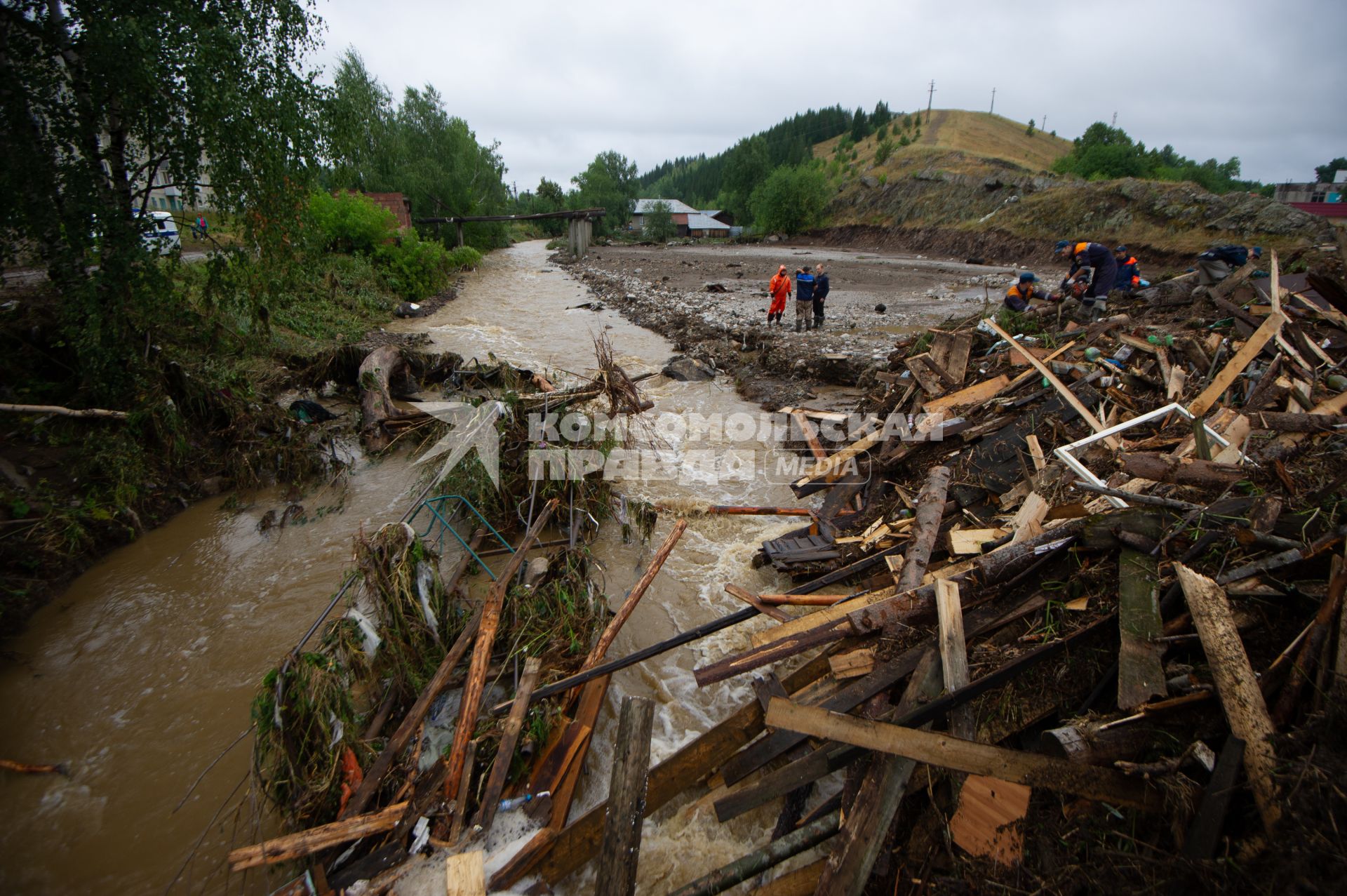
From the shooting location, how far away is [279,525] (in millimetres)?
6902

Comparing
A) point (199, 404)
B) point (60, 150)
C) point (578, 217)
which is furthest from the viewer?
point (578, 217)

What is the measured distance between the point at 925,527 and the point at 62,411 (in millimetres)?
9210

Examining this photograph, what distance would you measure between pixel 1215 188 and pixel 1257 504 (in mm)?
71628

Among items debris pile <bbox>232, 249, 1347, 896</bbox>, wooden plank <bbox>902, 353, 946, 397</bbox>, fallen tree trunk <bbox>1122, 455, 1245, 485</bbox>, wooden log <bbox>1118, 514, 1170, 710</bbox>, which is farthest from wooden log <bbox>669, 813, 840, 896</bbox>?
wooden plank <bbox>902, 353, 946, 397</bbox>

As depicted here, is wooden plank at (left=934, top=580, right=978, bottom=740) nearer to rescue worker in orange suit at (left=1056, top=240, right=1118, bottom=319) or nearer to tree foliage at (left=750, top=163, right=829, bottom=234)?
rescue worker in orange suit at (left=1056, top=240, right=1118, bottom=319)

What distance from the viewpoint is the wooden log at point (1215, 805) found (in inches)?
76.8

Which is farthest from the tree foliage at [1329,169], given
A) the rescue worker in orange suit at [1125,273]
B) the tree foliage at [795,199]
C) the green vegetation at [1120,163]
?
the rescue worker in orange suit at [1125,273]

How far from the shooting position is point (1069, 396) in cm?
606

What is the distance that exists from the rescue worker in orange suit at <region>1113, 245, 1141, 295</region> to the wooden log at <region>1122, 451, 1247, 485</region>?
6.94 m

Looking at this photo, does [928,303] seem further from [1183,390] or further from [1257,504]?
[1257,504]

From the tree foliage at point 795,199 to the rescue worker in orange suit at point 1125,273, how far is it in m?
47.6

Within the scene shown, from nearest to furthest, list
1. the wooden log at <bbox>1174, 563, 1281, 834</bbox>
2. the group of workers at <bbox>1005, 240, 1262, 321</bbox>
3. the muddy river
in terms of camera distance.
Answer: the wooden log at <bbox>1174, 563, 1281, 834</bbox> → the muddy river → the group of workers at <bbox>1005, 240, 1262, 321</bbox>

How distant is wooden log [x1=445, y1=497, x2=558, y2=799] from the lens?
313 centimetres

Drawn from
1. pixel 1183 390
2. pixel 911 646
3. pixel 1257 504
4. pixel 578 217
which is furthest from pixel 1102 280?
pixel 578 217
